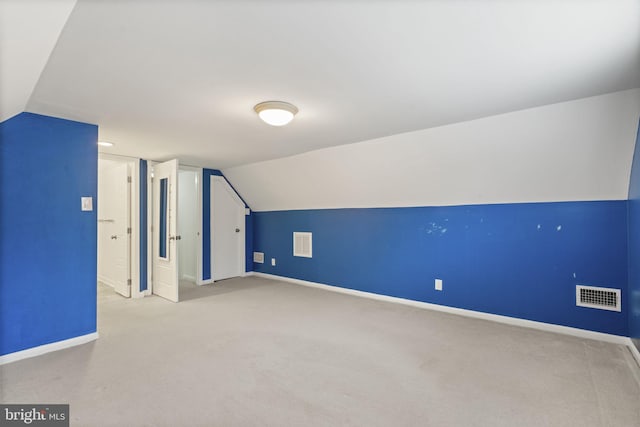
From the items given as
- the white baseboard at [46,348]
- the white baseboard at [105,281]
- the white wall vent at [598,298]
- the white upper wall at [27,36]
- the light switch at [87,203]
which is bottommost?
the white baseboard at [46,348]

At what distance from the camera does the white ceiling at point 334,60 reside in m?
1.48

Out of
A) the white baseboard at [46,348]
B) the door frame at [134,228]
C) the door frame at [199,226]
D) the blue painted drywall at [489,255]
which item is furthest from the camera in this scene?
the door frame at [199,226]

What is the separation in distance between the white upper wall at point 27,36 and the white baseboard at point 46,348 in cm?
215

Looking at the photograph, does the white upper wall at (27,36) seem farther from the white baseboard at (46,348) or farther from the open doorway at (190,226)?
→ the open doorway at (190,226)

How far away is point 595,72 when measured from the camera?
2.11 metres

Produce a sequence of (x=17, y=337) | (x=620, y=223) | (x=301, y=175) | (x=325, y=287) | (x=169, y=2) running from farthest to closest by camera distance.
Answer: (x=325, y=287), (x=301, y=175), (x=620, y=223), (x=17, y=337), (x=169, y=2)

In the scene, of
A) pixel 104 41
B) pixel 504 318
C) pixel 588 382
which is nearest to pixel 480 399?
pixel 588 382

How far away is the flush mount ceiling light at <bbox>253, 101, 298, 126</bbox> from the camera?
2.61 m

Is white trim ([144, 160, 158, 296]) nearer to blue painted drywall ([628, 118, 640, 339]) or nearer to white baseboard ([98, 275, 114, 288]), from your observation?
white baseboard ([98, 275, 114, 288])

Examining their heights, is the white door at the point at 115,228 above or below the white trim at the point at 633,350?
above

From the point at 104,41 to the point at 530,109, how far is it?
3223mm

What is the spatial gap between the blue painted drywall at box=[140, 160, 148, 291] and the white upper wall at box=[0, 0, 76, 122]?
288 cm

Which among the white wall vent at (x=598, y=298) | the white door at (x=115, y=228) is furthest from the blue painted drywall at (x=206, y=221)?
the white wall vent at (x=598, y=298)

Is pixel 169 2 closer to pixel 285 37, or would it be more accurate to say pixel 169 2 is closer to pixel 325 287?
pixel 285 37
